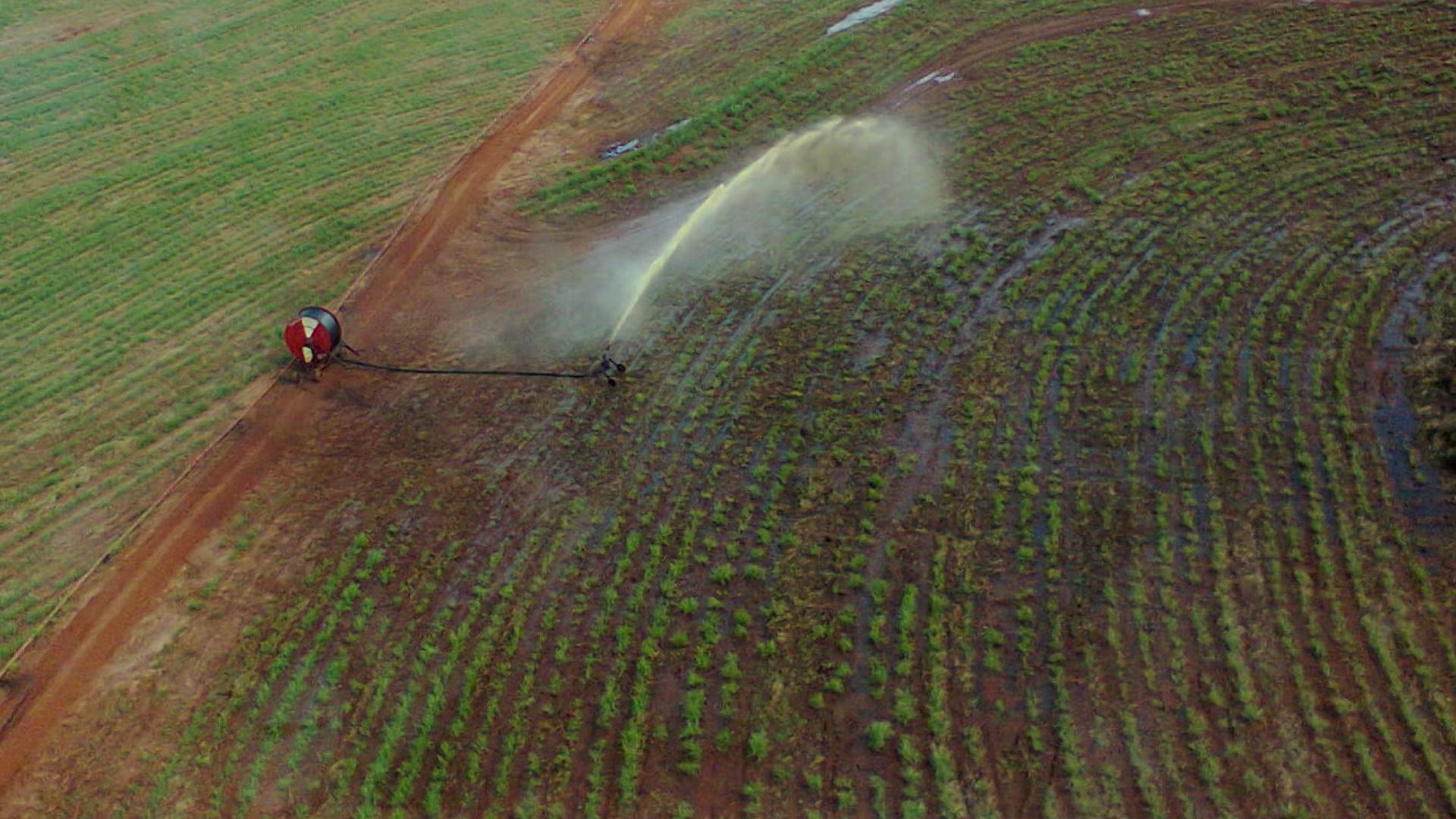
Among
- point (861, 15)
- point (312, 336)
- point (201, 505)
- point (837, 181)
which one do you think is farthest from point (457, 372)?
point (861, 15)

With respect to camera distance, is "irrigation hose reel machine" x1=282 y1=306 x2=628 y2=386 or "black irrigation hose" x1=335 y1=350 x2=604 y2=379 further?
"black irrigation hose" x1=335 y1=350 x2=604 y2=379

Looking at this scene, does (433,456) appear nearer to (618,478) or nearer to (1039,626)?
(618,478)

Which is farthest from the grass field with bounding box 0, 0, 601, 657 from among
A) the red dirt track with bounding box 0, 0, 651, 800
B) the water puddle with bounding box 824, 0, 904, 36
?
the water puddle with bounding box 824, 0, 904, 36

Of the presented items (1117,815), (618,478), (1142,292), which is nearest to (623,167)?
(618,478)

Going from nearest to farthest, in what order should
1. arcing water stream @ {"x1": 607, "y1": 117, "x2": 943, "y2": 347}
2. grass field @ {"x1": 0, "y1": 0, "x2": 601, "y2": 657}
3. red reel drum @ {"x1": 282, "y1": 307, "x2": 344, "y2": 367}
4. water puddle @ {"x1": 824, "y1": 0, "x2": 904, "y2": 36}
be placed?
1. grass field @ {"x1": 0, "y1": 0, "x2": 601, "y2": 657}
2. red reel drum @ {"x1": 282, "y1": 307, "x2": 344, "y2": 367}
3. arcing water stream @ {"x1": 607, "y1": 117, "x2": 943, "y2": 347}
4. water puddle @ {"x1": 824, "y1": 0, "x2": 904, "y2": 36}

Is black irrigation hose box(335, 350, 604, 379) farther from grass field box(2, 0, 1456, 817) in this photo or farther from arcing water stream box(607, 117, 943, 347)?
arcing water stream box(607, 117, 943, 347)

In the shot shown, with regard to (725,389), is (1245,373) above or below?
below
